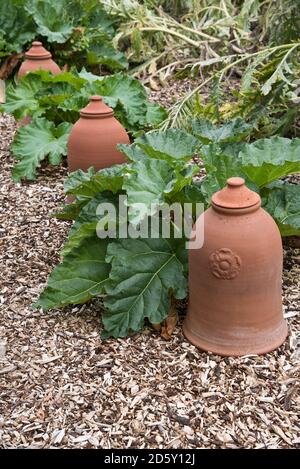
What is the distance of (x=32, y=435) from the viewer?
300 cm

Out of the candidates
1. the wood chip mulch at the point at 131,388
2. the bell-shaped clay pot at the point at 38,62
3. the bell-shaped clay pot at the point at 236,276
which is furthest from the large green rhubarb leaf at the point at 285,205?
the bell-shaped clay pot at the point at 38,62

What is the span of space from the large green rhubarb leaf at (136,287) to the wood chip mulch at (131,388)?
0.13 metres

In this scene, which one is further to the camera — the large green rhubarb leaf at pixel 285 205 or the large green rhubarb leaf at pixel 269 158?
the large green rhubarb leaf at pixel 285 205

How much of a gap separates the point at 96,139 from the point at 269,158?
64.1 inches

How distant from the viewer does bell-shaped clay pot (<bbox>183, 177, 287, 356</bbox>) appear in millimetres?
3207

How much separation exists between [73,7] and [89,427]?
19.8 feet

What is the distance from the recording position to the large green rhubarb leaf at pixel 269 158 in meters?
3.54

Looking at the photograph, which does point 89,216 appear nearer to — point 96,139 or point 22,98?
point 96,139

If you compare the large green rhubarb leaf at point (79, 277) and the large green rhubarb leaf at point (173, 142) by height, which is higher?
the large green rhubarb leaf at point (173, 142)

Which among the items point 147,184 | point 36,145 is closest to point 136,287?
point 147,184

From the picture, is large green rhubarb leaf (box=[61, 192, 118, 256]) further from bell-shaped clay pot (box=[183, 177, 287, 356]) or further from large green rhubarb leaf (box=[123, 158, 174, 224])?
bell-shaped clay pot (box=[183, 177, 287, 356])

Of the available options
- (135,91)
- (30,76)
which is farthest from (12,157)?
(135,91)

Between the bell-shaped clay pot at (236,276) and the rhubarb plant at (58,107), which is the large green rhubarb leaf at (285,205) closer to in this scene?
the bell-shaped clay pot at (236,276)

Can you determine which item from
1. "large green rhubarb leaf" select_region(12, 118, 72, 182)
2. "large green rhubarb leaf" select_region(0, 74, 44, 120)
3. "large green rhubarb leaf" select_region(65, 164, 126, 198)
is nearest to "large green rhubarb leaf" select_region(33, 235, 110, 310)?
"large green rhubarb leaf" select_region(65, 164, 126, 198)
